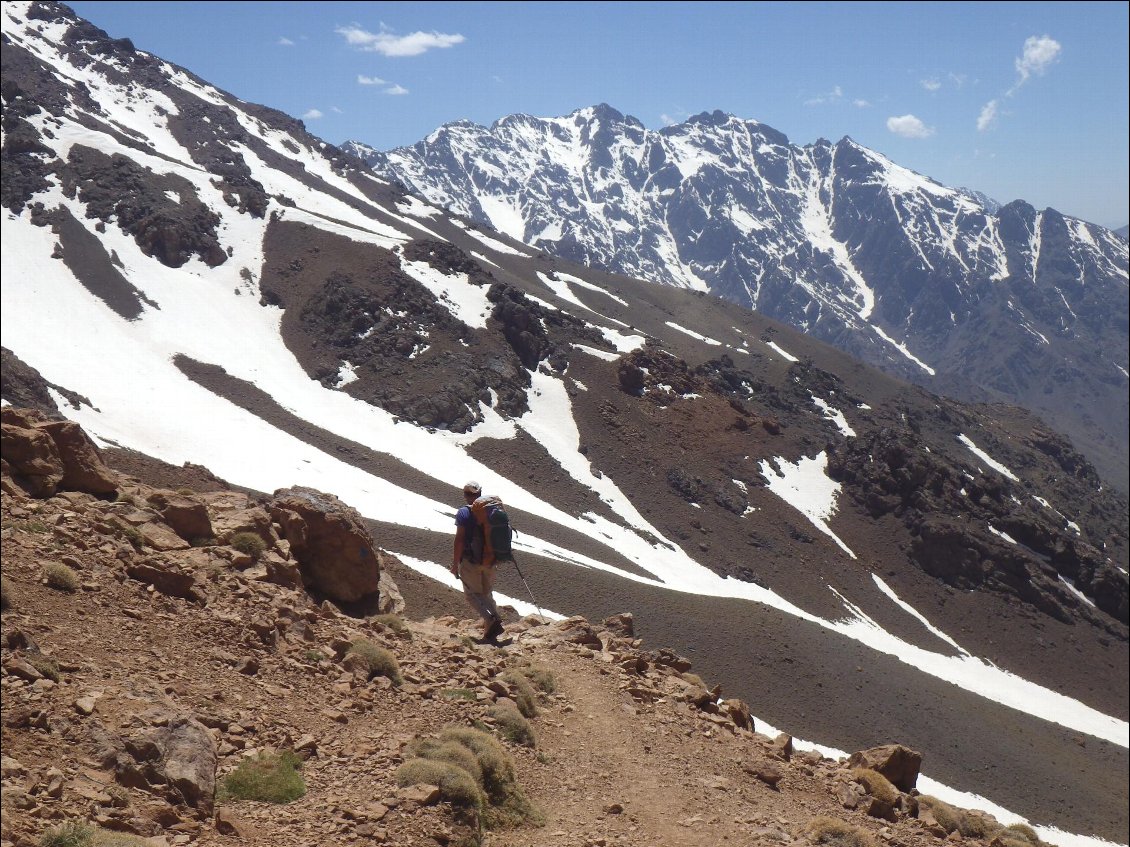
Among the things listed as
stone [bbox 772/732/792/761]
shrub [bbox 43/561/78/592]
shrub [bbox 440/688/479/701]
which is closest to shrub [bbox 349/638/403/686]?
shrub [bbox 440/688/479/701]

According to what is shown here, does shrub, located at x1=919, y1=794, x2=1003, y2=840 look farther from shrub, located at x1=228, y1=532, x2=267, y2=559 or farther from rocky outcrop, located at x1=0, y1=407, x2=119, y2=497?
rocky outcrop, located at x1=0, y1=407, x2=119, y2=497

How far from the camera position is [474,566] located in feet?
50.4

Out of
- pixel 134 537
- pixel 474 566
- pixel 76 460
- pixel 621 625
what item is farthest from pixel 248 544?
pixel 621 625

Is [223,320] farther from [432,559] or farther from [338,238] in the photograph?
[432,559]

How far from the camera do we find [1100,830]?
41375 millimetres

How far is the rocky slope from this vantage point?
7.93 meters

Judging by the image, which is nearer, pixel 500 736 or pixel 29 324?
pixel 500 736

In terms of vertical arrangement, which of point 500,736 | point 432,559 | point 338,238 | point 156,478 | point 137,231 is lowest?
point 432,559

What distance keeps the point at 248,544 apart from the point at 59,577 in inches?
146

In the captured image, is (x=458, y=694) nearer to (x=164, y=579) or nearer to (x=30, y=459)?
(x=164, y=579)

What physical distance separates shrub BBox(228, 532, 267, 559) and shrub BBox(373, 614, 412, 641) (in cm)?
220

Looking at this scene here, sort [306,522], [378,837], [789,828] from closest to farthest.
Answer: [378,837] < [789,828] < [306,522]

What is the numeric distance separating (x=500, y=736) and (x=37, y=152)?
3918 inches

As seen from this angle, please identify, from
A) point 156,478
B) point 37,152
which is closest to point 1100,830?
point 156,478
